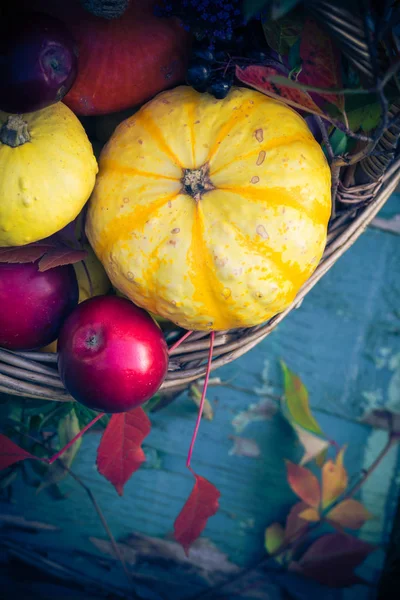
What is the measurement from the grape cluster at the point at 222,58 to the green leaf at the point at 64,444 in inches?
22.2

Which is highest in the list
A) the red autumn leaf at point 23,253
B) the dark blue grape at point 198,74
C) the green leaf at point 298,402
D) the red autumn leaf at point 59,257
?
the dark blue grape at point 198,74

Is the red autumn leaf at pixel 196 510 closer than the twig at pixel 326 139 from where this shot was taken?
No

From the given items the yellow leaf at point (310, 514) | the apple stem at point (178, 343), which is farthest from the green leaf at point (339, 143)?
the yellow leaf at point (310, 514)

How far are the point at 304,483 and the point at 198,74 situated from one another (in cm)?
83

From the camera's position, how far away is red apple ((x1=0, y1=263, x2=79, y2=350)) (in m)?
0.62

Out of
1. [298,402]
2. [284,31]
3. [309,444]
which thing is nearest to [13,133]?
[284,31]

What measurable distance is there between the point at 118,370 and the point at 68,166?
0.80 feet

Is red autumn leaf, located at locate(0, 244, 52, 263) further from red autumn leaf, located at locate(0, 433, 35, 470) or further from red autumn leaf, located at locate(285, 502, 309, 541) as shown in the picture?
red autumn leaf, located at locate(285, 502, 309, 541)

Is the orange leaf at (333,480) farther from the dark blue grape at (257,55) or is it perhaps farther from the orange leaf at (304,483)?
the dark blue grape at (257,55)

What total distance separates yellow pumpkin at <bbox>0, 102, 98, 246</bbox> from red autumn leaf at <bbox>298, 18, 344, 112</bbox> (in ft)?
0.88

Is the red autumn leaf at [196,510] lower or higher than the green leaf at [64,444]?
higher

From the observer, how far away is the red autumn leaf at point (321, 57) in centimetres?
52

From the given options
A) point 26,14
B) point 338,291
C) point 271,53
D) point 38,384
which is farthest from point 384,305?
point 26,14

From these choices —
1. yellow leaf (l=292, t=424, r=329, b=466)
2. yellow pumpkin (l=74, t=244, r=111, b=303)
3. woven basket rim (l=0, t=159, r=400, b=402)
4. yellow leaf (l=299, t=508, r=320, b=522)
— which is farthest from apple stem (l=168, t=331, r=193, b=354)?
yellow leaf (l=299, t=508, r=320, b=522)
